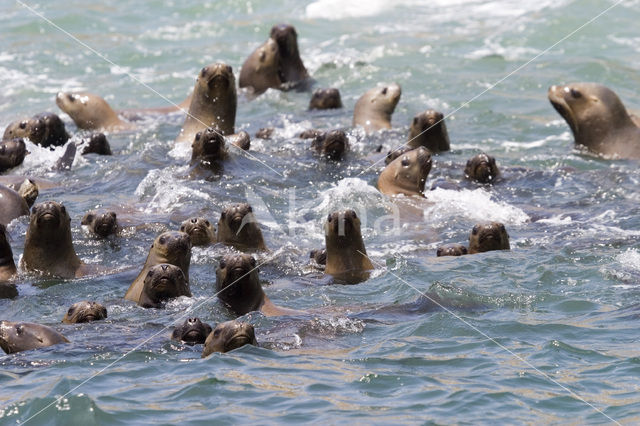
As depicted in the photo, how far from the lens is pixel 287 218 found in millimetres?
12180

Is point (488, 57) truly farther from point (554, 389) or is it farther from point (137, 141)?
point (554, 389)

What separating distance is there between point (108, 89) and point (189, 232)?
9198 mm

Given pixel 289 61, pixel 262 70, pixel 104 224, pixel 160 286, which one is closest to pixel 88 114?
pixel 262 70

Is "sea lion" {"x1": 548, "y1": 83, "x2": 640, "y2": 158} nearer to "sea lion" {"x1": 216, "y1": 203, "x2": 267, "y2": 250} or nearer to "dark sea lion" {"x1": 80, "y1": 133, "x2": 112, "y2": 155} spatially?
"sea lion" {"x1": 216, "y1": 203, "x2": 267, "y2": 250}

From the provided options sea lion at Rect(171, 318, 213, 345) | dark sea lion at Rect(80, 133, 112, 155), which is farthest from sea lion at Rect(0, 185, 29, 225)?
sea lion at Rect(171, 318, 213, 345)

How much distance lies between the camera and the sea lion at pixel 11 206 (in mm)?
11516

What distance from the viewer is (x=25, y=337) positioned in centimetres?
786

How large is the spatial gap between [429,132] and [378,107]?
1.53 m

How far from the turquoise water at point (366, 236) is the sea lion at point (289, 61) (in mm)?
403

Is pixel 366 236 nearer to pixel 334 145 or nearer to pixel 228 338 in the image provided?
pixel 334 145

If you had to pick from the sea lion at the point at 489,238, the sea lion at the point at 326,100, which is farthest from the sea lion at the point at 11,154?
the sea lion at the point at 489,238

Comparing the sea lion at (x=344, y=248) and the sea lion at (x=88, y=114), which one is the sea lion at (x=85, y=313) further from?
the sea lion at (x=88, y=114)

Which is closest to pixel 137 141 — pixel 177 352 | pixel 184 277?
pixel 184 277

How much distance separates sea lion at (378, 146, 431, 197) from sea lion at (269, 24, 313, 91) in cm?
545
